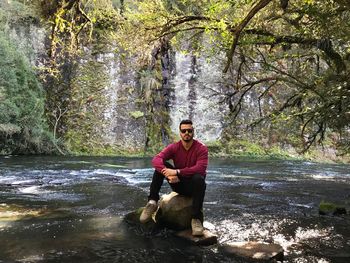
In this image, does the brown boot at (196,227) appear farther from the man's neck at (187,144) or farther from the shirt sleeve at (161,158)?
the man's neck at (187,144)

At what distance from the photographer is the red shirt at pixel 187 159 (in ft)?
18.5

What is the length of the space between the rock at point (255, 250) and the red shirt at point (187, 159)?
112 cm

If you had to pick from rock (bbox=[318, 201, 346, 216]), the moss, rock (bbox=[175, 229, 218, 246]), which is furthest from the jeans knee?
the moss

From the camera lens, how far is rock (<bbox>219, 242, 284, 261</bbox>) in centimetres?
469

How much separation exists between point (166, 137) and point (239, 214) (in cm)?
1855

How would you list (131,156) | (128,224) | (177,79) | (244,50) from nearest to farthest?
(128,224) < (244,50) < (131,156) < (177,79)

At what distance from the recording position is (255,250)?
191 inches

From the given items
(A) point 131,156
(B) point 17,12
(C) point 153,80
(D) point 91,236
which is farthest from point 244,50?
(B) point 17,12

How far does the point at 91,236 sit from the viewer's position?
219 inches

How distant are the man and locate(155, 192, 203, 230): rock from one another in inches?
3.9

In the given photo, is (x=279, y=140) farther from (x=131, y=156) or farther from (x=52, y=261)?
(x=52, y=261)

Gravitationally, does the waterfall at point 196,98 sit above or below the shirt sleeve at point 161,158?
above

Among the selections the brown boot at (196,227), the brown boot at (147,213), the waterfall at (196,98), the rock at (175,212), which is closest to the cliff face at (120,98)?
the waterfall at (196,98)

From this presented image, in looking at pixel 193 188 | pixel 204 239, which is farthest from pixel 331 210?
pixel 204 239
